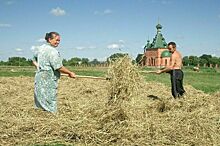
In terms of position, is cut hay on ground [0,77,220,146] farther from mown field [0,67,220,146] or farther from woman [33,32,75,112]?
woman [33,32,75,112]

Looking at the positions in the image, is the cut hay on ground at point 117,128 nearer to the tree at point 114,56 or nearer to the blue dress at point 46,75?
the blue dress at point 46,75

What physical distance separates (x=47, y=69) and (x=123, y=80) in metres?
1.63

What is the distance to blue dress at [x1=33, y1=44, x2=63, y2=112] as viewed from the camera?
6.98 meters

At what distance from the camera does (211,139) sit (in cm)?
616

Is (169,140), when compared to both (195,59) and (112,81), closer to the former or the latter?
(112,81)

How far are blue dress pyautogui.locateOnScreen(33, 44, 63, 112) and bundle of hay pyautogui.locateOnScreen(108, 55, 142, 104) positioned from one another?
123cm

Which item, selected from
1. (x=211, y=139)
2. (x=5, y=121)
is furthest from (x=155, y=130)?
(x=5, y=121)

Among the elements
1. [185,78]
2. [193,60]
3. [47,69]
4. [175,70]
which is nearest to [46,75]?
[47,69]

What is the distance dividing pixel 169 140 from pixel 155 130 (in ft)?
Answer: 1.30

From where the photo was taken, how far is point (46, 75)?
7.05 metres

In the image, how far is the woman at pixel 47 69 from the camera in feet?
22.9

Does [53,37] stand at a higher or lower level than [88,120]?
higher

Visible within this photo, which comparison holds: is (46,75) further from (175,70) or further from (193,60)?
(193,60)

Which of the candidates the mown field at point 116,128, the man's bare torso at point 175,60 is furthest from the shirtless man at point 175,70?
the mown field at point 116,128
